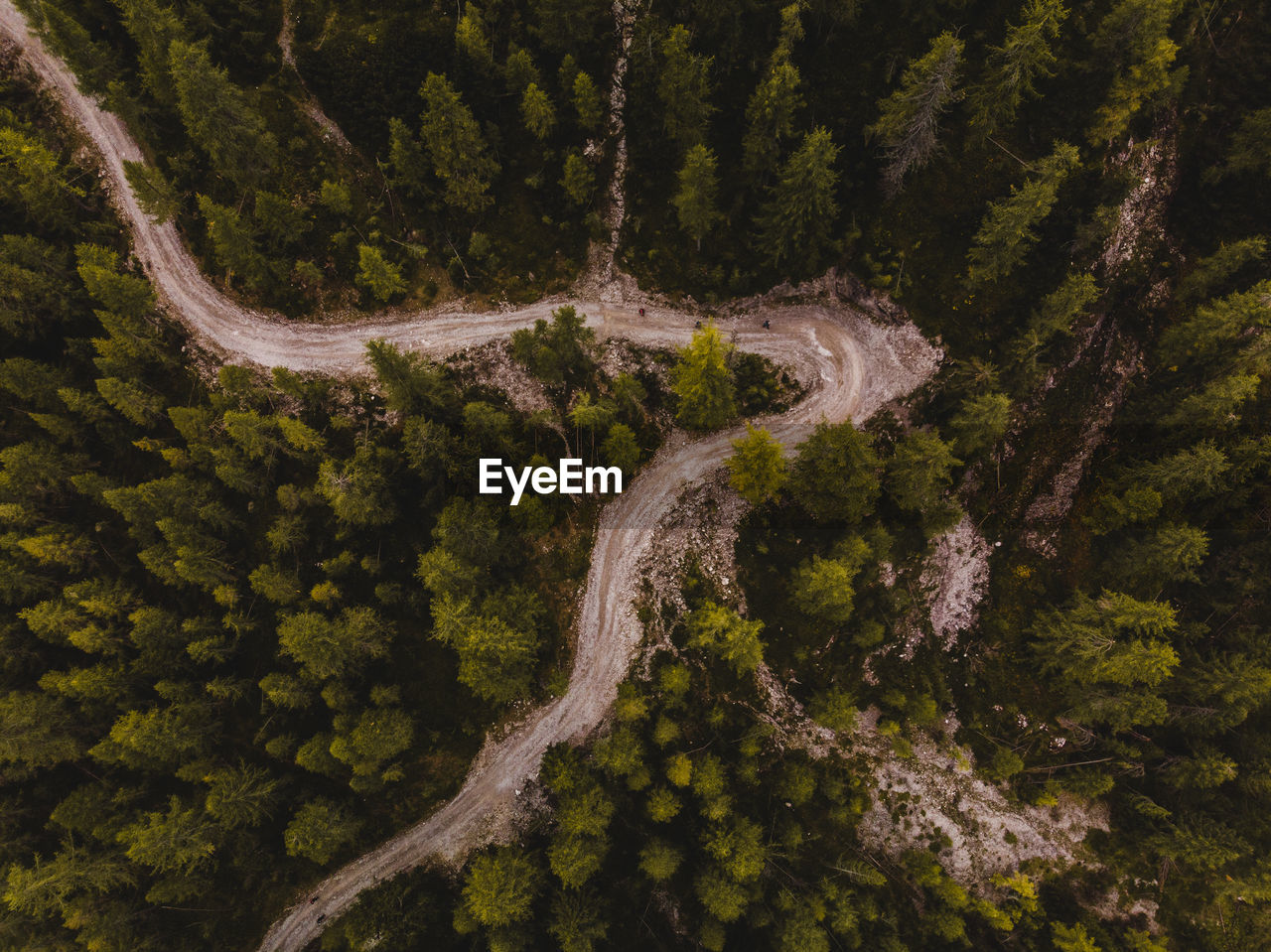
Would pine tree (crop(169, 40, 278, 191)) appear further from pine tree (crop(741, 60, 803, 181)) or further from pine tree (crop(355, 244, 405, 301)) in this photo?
pine tree (crop(741, 60, 803, 181))

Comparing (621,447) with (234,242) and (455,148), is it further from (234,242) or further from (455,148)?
(234,242)

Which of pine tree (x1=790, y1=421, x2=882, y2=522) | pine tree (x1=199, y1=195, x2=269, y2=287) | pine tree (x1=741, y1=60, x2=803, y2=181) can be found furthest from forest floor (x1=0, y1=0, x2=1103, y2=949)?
pine tree (x1=741, y1=60, x2=803, y2=181)

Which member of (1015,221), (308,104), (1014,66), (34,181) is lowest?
(1015,221)

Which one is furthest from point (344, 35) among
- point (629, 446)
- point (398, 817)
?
point (398, 817)

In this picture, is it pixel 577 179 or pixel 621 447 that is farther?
pixel 577 179

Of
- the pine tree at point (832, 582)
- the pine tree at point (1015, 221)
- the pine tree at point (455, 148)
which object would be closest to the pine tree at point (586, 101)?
the pine tree at point (455, 148)

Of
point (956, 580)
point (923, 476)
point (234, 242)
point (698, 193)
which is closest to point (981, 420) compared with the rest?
point (923, 476)

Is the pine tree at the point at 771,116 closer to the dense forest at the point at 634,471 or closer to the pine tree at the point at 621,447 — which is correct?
the dense forest at the point at 634,471
